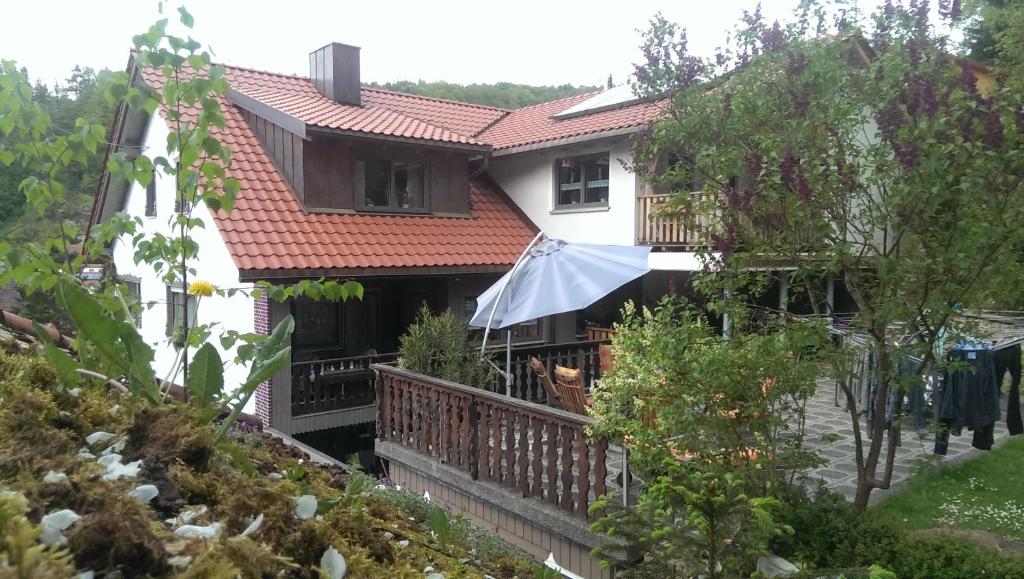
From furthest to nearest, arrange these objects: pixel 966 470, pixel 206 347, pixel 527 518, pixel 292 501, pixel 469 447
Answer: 1. pixel 966 470
2. pixel 469 447
3. pixel 527 518
4. pixel 206 347
5. pixel 292 501

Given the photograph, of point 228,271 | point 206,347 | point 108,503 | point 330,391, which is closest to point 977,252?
point 206,347

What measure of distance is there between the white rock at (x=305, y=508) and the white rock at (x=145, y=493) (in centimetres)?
20

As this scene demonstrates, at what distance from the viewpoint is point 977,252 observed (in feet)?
13.6

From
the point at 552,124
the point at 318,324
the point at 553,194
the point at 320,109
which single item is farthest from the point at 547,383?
the point at 552,124

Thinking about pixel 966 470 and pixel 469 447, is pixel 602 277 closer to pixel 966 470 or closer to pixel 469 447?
pixel 469 447

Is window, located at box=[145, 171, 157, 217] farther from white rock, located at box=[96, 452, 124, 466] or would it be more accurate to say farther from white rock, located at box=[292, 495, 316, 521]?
white rock, located at box=[292, 495, 316, 521]

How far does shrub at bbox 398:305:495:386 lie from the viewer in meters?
8.87

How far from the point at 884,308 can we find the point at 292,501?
167 inches

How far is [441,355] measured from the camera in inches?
353

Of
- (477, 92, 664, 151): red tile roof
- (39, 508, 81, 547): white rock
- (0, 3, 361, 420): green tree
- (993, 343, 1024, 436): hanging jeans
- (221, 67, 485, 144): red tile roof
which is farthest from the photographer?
(477, 92, 664, 151): red tile roof

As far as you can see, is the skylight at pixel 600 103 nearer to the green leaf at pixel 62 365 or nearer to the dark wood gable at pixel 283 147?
the dark wood gable at pixel 283 147

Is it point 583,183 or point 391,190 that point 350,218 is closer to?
point 391,190

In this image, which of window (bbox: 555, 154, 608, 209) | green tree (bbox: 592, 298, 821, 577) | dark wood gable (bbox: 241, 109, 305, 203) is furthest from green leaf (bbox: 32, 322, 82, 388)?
window (bbox: 555, 154, 608, 209)

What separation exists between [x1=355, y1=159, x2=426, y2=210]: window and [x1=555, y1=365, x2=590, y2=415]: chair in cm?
665
